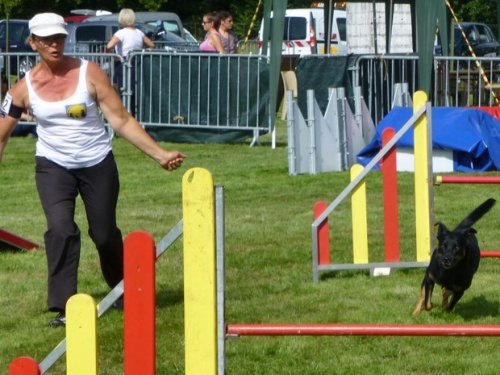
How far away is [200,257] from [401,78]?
13625 mm

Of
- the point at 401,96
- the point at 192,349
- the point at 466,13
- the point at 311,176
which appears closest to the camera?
the point at 192,349

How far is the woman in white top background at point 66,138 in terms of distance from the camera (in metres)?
7.13

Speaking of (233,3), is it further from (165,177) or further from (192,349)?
(192,349)

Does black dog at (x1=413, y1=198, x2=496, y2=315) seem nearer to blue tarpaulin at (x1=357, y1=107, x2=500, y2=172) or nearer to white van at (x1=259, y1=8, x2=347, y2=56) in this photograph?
blue tarpaulin at (x1=357, y1=107, x2=500, y2=172)

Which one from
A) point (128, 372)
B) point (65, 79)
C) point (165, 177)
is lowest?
point (165, 177)

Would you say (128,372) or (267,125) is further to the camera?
(267,125)

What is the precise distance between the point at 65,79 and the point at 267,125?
10.8 meters

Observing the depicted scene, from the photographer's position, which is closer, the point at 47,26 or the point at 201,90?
the point at 47,26

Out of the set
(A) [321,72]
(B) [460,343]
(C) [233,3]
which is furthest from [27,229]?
(C) [233,3]

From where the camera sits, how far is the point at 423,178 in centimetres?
841

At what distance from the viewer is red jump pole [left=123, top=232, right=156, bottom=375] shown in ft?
14.6

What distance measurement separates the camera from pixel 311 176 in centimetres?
1427

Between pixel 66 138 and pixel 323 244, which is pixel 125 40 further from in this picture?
pixel 66 138

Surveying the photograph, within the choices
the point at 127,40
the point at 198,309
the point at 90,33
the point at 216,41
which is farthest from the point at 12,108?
the point at 90,33
